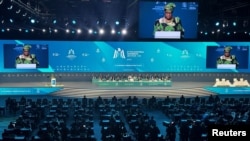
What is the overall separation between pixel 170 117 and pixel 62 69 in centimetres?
1201

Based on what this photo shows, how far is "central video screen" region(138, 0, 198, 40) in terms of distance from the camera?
91.3 ft

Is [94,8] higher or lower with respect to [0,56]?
higher

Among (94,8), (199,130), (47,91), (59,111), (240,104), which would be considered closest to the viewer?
(199,130)

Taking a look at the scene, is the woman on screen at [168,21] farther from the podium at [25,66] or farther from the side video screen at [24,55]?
the podium at [25,66]

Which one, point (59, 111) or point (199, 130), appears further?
point (59, 111)

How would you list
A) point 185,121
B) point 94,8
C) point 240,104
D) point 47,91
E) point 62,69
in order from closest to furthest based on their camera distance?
point 185,121, point 240,104, point 47,91, point 62,69, point 94,8

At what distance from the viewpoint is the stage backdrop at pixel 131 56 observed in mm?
29406

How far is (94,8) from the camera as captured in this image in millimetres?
31859

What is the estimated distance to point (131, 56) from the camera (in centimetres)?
2978

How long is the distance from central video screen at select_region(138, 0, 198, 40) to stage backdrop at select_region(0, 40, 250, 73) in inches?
76.4

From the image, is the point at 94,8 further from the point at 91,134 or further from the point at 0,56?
the point at 91,134

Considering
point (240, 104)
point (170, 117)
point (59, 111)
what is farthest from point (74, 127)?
point (240, 104)

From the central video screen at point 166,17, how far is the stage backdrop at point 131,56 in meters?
1.94

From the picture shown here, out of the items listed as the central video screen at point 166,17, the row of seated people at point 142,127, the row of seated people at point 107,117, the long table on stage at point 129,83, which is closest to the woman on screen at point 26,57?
the long table on stage at point 129,83
